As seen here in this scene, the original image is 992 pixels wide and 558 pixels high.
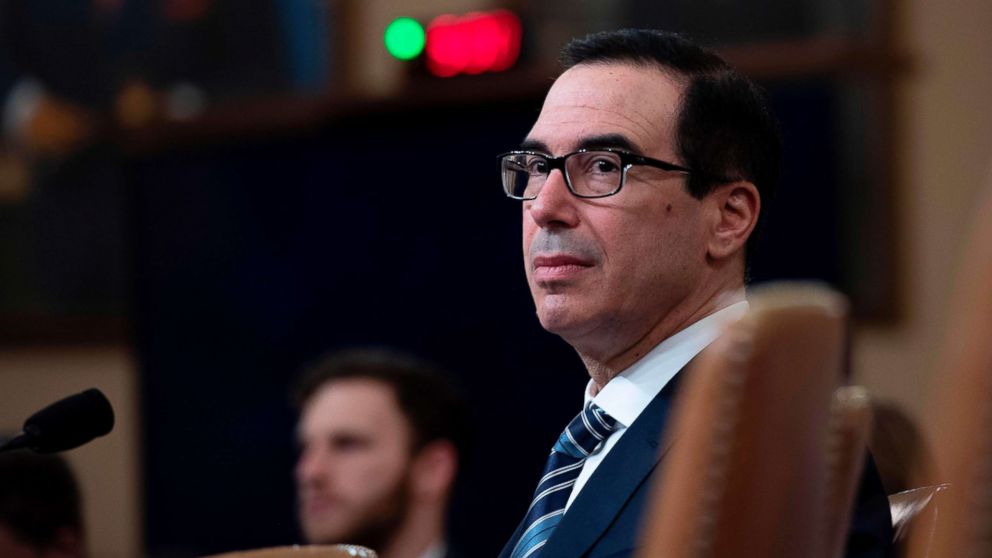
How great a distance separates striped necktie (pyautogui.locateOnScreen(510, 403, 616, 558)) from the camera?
153 cm

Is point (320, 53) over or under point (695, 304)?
over

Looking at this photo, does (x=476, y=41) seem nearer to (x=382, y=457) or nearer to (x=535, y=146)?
(x=382, y=457)

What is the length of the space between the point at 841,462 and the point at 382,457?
217 cm

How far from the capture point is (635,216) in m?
1.66

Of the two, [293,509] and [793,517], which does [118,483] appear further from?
[793,517]

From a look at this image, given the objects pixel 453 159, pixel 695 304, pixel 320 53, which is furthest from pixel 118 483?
pixel 695 304

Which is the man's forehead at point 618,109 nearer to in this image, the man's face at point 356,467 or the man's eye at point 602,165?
A: the man's eye at point 602,165

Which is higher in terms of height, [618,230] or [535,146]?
[535,146]

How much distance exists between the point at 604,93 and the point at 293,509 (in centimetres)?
305

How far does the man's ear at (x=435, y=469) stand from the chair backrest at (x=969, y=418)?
2205 mm

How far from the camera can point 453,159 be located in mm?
4285

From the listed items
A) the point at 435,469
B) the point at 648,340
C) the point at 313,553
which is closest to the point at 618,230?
the point at 648,340

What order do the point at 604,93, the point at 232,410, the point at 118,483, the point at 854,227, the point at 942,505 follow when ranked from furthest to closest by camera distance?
1. the point at 118,483
2. the point at 232,410
3. the point at 854,227
4. the point at 604,93
5. the point at 942,505

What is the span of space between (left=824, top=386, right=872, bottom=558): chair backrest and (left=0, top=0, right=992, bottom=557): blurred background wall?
2.85 metres
